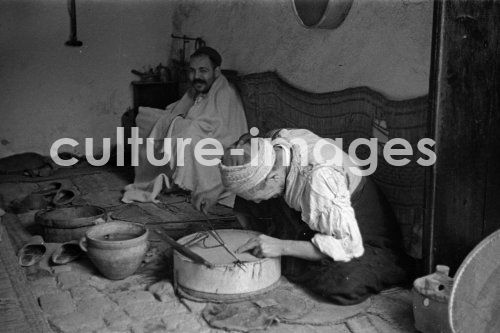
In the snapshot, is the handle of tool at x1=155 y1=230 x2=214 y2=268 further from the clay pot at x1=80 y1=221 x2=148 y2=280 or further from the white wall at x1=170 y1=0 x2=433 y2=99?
the white wall at x1=170 y1=0 x2=433 y2=99

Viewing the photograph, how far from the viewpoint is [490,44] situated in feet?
9.63

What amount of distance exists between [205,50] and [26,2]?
297 cm

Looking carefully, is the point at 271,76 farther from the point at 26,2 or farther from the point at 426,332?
the point at 26,2

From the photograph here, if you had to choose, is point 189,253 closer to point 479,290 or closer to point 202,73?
point 479,290

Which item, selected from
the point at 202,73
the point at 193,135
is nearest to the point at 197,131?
the point at 193,135

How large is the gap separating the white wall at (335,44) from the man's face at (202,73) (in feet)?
1.26

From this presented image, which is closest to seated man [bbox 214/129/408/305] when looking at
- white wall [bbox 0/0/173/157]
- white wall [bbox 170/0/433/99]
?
white wall [bbox 170/0/433/99]

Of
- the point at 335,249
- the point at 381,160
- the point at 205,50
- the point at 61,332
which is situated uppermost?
the point at 205,50

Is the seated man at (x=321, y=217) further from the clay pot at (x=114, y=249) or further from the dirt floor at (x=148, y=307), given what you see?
the clay pot at (x=114, y=249)

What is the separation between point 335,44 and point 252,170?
1.97m

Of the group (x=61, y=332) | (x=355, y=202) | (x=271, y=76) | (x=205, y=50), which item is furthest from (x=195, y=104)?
(x=61, y=332)

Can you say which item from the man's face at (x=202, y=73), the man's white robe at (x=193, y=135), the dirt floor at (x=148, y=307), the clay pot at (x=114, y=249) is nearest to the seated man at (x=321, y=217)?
the dirt floor at (x=148, y=307)

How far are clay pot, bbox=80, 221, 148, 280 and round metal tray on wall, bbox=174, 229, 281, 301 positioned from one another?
1.10 feet

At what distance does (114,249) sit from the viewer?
12.0 ft
